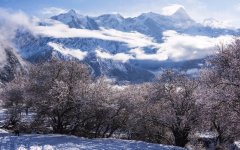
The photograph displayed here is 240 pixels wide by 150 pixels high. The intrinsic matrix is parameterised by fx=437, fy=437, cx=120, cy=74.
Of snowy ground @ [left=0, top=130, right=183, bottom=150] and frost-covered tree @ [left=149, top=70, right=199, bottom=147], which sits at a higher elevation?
frost-covered tree @ [left=149, top=70, right=199, bottom=147]

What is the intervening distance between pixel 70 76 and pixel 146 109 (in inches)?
557

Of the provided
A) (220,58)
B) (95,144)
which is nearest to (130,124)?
(95,144)

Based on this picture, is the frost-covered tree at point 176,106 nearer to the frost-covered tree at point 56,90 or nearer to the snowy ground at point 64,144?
the snowy ground at point 64,144

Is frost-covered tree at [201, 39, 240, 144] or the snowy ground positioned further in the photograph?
the snowy ground

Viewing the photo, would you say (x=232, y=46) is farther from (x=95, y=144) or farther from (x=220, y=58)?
(x=95, y=144)

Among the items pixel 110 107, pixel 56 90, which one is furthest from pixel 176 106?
pixel 56 90

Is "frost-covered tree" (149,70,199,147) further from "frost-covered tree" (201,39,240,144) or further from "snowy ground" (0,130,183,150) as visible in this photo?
"frost-covered tree" (201,39,240,144)

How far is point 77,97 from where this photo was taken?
70.4m

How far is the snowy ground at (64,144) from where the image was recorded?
48031 millimetres

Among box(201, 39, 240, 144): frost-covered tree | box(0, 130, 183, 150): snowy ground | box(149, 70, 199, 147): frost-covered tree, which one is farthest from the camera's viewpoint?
box(149, 70, 199, 147): frost-covered tree

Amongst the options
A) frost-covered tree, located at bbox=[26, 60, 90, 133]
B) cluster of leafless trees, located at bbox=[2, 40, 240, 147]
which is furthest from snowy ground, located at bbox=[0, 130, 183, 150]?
frost-covered tree, located at bbox=[26, 60, 90, 133]

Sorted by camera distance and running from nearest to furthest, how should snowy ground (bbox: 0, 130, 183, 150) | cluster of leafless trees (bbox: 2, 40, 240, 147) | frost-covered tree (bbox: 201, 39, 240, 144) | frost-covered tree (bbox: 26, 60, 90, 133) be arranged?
frost-covered tree (bbox: 201, 39, 240, 144) < snowy ground (bbox: 0, 130, 183, 150) < cluster of leafless trees (bbox: 2, 40, 240, 147) < frost-covered tree (bbox: 26, 60, 90, 133)

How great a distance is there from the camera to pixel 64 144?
51375 mm

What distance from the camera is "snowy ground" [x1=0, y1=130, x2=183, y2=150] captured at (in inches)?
1891
